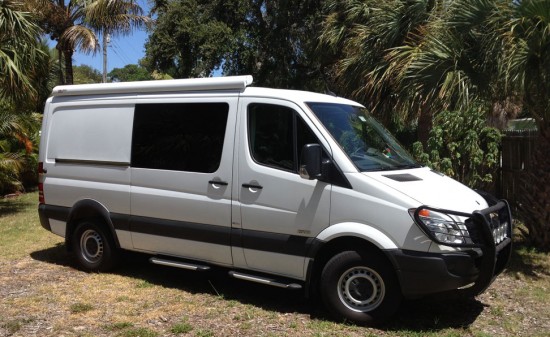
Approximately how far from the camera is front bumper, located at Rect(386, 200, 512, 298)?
14.8 feet

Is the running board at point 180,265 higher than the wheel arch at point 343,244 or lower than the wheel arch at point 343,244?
lower

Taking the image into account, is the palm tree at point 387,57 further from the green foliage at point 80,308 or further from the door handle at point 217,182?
the green foliage at point 80,308

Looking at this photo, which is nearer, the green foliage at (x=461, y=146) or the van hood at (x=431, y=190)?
the van hood at (x=431, y=190)

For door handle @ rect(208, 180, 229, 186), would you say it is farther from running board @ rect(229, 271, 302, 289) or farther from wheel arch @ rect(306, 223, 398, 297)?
wheel arch @ rect(306, 223, 398, 297)

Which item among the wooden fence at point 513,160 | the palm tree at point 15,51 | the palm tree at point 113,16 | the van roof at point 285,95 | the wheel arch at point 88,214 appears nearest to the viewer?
the van roof at point 285,95

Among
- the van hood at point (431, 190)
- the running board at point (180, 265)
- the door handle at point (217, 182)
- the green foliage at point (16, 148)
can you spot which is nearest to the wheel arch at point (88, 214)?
the running board at point (180, 265)

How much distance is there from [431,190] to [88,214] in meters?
4.18

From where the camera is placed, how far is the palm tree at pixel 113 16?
1664 cm

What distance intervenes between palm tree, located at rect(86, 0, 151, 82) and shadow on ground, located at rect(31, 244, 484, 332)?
446 inches

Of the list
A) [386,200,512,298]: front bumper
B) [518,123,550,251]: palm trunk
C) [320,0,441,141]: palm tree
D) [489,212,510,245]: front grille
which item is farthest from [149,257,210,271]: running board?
[518,123,550,251]: palm trunk

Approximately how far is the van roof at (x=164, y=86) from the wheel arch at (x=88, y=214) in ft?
4.55

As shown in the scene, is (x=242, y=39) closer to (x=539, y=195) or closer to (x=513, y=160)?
(x=513, y=160)

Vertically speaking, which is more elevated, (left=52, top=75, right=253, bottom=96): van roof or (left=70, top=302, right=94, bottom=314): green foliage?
(left=52, top=75, right=253, bottom=96): van roof

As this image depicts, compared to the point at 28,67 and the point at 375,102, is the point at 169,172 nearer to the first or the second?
the point at 375,102
